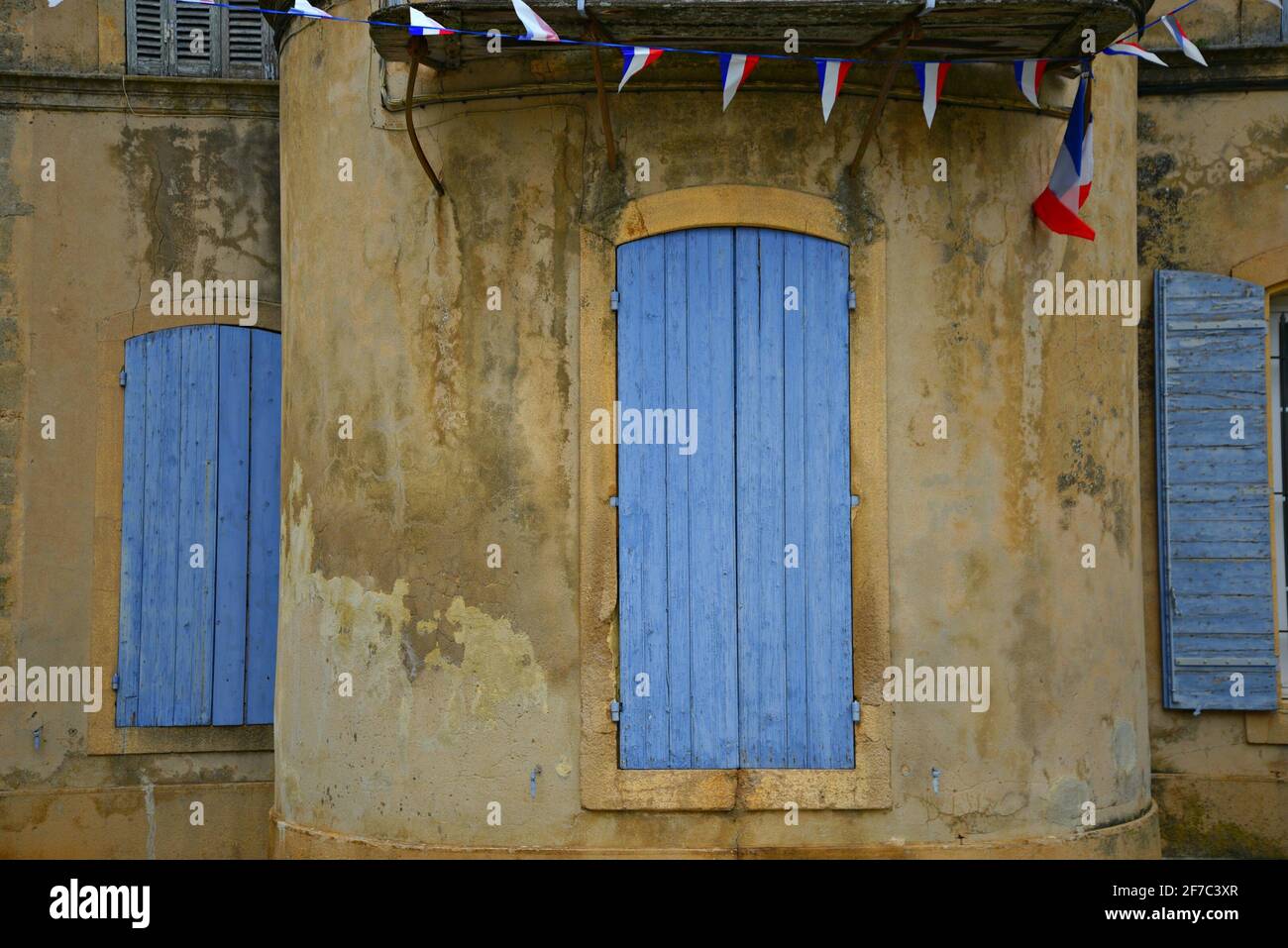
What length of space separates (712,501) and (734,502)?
101mm

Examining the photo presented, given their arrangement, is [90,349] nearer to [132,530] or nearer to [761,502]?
[132,530]

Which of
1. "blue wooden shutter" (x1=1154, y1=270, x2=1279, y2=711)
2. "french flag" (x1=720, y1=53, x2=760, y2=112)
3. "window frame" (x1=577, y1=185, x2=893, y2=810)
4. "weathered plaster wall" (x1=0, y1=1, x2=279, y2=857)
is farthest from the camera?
"weathered plaster wall" (x1=0, y1=1, x2=279, y2=857)

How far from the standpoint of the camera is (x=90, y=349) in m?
7.85

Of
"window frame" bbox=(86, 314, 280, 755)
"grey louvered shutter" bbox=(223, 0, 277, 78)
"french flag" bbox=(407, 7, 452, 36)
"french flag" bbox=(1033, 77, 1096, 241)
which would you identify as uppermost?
"grey louvered shutter" bbox=(223, 0, 277, 78)

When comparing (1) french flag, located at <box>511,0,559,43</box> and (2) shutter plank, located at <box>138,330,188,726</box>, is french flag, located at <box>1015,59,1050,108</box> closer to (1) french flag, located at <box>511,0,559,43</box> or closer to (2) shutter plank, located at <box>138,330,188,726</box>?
(1) french flag, located at <box>511,0,559,43</box>

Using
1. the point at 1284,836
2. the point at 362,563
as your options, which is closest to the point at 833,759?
the point at 362,563

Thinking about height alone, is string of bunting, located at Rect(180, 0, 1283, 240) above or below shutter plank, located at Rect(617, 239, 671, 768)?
above

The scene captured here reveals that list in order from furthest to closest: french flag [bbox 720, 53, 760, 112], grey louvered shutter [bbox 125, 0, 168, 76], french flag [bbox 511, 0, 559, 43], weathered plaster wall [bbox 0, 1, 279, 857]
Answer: grey louvered shutter [bbox 125, 0, 168, 76], weathered plaster wall [bbox 0, 1, 279, 857], french flag [bbox 720, 53, 760, 112], french flag [bbox 511, 0, 559, 43]

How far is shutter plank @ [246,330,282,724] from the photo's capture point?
7789 millimetres

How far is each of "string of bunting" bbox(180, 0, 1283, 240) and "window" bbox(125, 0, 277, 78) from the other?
1702 mm

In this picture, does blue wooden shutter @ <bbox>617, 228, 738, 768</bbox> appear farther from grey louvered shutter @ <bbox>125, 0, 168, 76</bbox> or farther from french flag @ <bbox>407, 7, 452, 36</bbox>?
grey louvered shutter @ <bbox>125, 0, 168, 76</bbox>

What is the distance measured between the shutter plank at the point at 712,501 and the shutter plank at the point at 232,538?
302 cm

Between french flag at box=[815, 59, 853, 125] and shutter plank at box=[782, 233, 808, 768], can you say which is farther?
shutter plank at box=[782, 233, 808, 768]

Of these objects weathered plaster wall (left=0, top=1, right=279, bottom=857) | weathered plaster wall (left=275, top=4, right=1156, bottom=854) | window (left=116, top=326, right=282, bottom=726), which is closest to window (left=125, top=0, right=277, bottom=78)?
weathered plaster wall (left=0, top=1, right=279, bottom=857)
